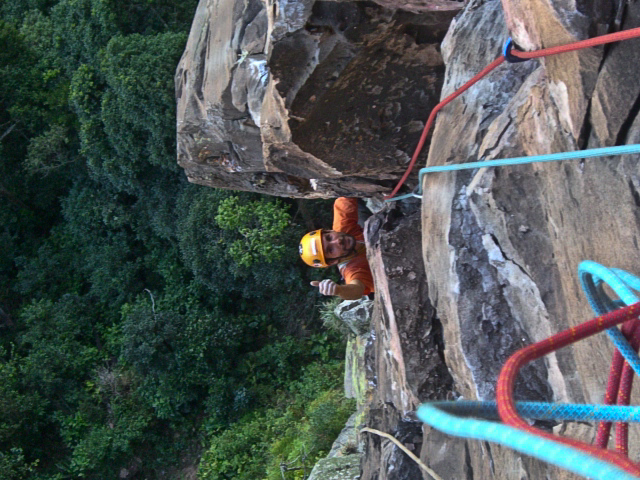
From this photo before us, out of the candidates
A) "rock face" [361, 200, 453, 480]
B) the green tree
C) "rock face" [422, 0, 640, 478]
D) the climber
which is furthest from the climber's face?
the green tree

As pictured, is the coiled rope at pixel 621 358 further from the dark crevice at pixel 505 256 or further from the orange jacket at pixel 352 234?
the orange jacket at pixel 352 234

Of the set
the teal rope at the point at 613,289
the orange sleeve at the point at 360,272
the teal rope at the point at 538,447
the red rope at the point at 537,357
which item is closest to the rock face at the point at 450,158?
the teal rope at the point at 613,289

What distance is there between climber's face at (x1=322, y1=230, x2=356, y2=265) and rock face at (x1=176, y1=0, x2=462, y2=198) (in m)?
0.36

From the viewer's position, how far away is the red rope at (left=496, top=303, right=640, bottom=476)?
90 cm

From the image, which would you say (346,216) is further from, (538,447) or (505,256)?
(538,447)

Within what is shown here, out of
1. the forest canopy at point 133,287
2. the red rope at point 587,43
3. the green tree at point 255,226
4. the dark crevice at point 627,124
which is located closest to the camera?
the red rope at point 587,43

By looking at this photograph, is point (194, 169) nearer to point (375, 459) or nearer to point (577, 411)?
point (375, 459)

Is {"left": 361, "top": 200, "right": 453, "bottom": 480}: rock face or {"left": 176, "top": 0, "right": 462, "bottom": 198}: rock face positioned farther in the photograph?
{"left": 361, "top": 200, "right": 453, "bottom": 480}: rock face

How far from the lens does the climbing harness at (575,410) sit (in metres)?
0.87

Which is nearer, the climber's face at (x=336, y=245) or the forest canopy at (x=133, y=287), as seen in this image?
the climber's face at (x=336, y=245)

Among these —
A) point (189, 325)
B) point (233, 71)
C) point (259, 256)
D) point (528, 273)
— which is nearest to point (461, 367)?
point (528, 273)

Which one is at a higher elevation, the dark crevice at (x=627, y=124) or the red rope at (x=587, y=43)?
the red rope at (x=587, y=43)

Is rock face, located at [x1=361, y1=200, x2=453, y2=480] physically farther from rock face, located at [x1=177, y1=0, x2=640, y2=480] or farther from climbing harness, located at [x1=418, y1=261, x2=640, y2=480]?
climbing harness, located at [x1=418, y1=261, x2=640, y2=480]

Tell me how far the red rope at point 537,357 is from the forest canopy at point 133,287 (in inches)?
241
